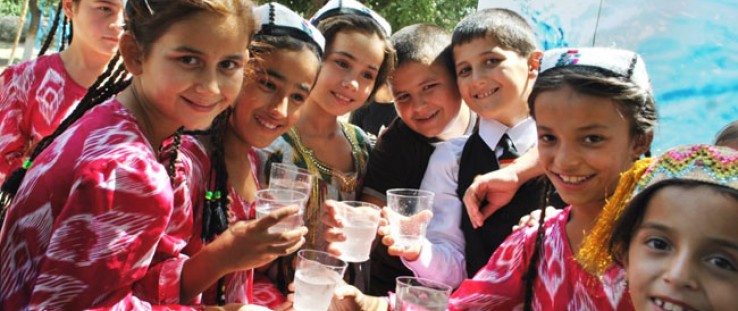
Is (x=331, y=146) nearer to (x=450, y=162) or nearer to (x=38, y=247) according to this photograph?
(x=450, y=162)

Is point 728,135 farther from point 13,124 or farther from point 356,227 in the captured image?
point 13,124

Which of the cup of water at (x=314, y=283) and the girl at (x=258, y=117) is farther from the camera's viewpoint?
the girl at (x=258, y=117)

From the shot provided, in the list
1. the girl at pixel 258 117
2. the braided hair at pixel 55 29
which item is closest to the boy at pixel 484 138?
the girl at pixel 258 117

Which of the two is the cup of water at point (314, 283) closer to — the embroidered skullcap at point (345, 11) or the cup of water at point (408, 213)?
the cup of water at point (408, 213)

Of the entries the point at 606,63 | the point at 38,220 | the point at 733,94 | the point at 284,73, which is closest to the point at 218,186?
the point at 284,73

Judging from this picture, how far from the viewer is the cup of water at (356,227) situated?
2.45m

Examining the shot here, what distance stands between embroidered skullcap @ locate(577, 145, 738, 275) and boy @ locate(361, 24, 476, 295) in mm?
1294

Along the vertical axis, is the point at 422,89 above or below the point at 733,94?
below

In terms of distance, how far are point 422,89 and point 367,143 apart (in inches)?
18.7

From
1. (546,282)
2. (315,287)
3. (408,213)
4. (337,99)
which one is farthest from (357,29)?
(546,282)

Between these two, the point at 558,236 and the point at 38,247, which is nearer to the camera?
the point at 38,247

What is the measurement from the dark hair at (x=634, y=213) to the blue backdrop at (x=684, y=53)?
167 cm

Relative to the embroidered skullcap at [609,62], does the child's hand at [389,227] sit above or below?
below

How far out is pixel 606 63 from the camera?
6.99 ft
